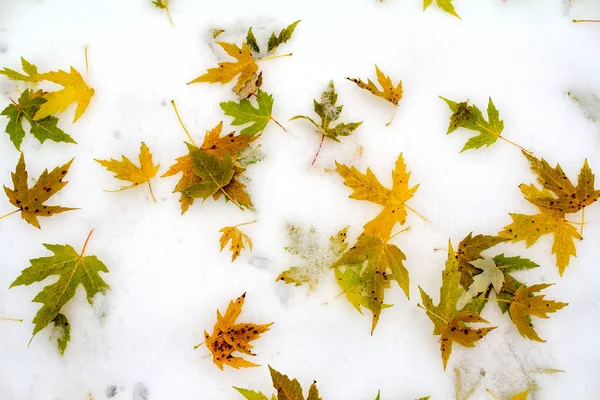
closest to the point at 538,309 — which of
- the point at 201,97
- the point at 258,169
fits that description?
the point at 258,169

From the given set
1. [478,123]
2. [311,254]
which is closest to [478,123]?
[478,123]

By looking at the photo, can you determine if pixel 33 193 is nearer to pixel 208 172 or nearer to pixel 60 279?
pixel 60 279

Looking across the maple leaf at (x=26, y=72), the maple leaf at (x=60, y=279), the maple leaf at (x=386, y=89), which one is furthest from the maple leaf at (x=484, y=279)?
the maple leaf at (x=26, y=72)

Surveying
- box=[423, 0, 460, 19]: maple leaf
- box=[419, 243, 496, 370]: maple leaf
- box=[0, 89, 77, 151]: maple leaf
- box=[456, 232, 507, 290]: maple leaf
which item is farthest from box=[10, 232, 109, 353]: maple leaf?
box=[423, 0, 460, 19]: maple leaf

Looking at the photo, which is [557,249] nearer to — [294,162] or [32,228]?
[294,162]

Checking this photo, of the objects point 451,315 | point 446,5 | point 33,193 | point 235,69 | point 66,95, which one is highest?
point 446,5

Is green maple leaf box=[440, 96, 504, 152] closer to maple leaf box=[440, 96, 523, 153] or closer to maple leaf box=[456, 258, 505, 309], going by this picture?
maple leaf box=[440, 96, 523, 153]
